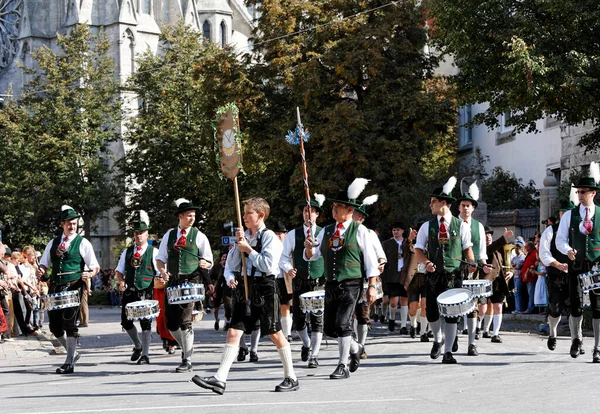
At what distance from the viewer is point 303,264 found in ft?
50.2

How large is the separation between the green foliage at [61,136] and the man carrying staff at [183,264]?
43.0m

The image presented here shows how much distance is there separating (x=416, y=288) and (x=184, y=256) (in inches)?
234

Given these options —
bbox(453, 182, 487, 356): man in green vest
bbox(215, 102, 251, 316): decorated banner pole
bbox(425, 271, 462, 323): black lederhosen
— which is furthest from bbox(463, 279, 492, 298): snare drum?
bbox(215, 102, 251, 316): decorated banner pole

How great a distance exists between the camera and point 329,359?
14906mm

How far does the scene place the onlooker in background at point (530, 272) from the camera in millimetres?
22359

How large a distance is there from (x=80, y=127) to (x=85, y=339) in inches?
1440

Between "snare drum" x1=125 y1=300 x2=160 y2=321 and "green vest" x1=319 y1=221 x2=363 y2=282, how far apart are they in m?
3.11

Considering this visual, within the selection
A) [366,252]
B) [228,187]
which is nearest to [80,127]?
[228,187]

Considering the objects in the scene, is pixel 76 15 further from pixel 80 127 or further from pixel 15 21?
pixel 80 127

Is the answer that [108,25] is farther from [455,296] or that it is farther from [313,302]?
[455,296]

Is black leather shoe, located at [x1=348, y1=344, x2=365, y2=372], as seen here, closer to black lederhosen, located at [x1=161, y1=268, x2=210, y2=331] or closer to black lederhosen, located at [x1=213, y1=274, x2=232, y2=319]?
black lederhosen, located at [x1=161, y1=268, x2=210, y2=331]

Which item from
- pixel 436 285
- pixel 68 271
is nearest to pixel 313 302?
pixel 436 285

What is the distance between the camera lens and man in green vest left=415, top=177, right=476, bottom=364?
13.9 m

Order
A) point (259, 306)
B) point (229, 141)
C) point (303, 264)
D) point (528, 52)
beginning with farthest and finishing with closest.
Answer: point (528, 52), point (303, 264), point (229, 141), point (259, 306)
